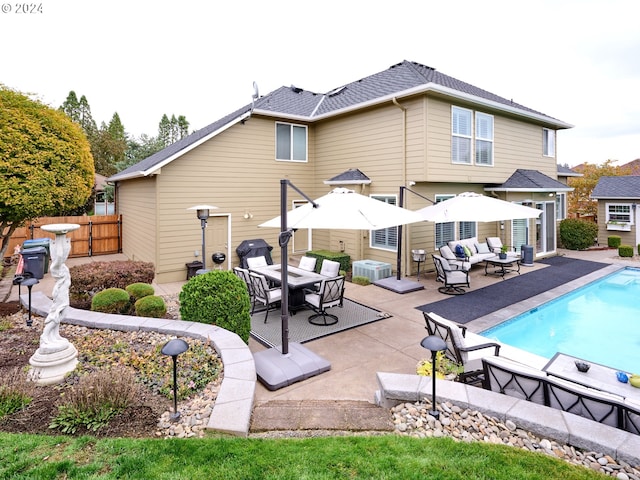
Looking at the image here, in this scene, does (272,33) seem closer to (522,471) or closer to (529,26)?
(529,26)

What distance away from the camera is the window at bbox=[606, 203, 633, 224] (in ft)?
62.4

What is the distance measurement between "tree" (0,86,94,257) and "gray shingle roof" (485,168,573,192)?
14129 millimetres

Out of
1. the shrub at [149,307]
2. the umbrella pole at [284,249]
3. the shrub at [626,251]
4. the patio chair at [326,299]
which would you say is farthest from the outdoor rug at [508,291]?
the shrub at [149,307]

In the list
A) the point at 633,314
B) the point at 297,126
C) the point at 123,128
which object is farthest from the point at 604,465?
the point at 123,128

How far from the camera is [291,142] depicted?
46.9ft

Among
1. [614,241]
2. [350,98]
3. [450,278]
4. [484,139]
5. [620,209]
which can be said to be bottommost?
[450,278]

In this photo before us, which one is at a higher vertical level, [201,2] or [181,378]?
[201,2]

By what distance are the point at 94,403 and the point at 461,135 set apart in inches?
486

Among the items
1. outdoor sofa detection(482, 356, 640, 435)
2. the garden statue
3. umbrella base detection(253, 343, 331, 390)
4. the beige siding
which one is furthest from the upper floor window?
the garden statue

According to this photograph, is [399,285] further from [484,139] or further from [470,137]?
[484,139]

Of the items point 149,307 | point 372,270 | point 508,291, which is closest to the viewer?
point 149,307

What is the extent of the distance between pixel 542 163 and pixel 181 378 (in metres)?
17.8

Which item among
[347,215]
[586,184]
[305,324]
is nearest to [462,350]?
[347,215]

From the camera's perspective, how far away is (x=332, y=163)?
560 inches
